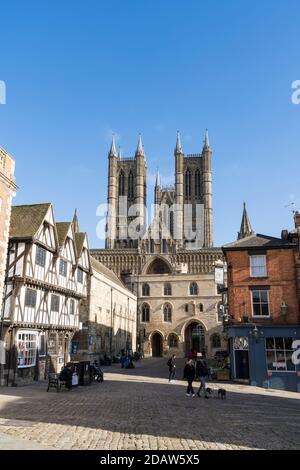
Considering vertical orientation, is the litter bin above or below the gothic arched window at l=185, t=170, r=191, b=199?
below

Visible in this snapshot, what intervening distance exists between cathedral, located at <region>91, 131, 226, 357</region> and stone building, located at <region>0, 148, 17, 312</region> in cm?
2114

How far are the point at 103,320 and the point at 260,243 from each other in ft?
65.5

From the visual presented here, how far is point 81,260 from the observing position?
31.0 m

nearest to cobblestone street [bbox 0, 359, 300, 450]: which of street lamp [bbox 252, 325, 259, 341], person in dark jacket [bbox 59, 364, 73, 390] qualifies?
person in dark jacket [bbox 59, 364, 73, 390]

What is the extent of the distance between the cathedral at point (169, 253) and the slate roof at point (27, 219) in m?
18.3

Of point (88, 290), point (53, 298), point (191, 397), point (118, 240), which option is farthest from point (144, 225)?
point (191, 397)

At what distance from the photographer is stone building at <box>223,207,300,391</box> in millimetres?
23016

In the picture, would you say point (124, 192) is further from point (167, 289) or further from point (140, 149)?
point (167, 289)

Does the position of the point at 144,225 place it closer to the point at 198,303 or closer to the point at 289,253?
the point at 198,303

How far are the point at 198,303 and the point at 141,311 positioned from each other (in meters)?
8.58

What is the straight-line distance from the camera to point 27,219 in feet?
76.1

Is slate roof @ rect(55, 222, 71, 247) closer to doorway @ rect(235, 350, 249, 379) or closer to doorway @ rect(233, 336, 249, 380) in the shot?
doorway @ rect(233, 336, 249, 380)

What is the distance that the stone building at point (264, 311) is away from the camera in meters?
23.0
